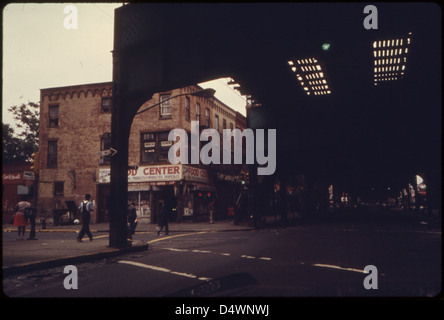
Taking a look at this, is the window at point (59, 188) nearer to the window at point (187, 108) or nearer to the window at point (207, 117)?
the window at point (187, 108)

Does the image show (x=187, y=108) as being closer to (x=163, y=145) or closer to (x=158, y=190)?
(x=163, y=145)

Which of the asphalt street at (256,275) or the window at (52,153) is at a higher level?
the window at (52,153)

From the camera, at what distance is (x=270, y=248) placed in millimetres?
11828

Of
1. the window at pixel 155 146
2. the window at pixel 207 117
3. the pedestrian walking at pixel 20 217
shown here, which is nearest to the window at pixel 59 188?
the window at pixel 155 146

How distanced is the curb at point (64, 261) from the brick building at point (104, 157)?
17.8 metres

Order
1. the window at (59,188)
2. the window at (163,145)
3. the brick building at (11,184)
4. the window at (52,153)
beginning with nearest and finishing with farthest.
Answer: the window at (163,145), the window at (59,188), the window at (52,153), the brick building at (11,184)

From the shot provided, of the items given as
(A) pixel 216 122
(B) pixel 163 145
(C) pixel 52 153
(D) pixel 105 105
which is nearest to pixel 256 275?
(B) pixel 163 145

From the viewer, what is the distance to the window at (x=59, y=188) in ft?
106

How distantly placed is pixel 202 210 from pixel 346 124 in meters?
→ 17.2

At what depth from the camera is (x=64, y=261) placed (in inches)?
373

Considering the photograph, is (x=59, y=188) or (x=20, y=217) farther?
(x=59, y=188)

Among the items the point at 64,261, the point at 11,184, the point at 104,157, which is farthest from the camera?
the point at 11,184

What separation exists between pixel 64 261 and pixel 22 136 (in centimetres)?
4299
